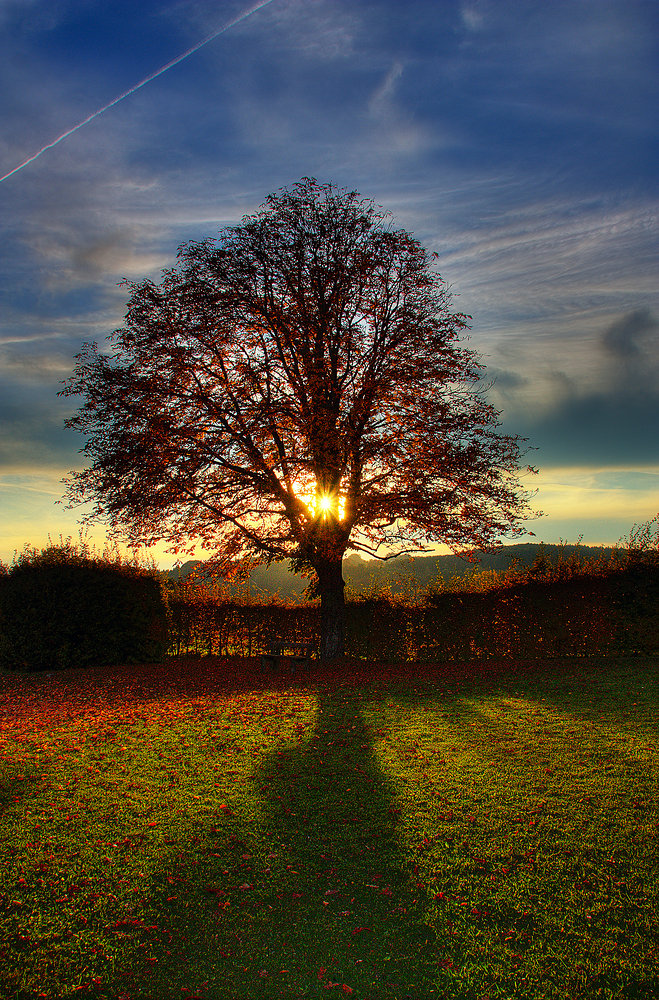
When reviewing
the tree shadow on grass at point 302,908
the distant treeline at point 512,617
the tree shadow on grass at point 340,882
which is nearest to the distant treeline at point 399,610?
the distant treeline at point 512,617

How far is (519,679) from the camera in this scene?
13.2 metres

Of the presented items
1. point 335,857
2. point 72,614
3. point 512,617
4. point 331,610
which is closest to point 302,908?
point 335,857

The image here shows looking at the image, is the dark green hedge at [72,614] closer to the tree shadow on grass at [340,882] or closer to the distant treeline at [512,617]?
the distant treeline at [512,617]

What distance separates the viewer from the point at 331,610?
16.2 metres

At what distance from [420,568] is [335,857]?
13603mm

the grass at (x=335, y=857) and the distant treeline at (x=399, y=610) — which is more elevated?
the distant treeline at (x=399, y=610)

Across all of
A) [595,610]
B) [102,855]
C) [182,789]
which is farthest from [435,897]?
[595,610]

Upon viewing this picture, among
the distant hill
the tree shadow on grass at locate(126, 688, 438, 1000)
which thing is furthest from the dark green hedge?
the tree shadow on grass at locate(126, 688, 438, 1000)

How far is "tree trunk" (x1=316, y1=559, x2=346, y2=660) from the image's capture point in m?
16.2

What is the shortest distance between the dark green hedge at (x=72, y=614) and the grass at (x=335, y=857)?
665 cm

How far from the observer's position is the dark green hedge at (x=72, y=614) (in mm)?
16312

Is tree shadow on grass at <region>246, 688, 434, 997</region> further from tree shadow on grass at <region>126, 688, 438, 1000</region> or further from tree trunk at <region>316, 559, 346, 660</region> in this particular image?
tree trunk at <region>316, 559, 346, 660</region>

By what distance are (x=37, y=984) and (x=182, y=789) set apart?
3.08 meters

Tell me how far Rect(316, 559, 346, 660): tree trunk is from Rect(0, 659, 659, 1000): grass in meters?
5.98
